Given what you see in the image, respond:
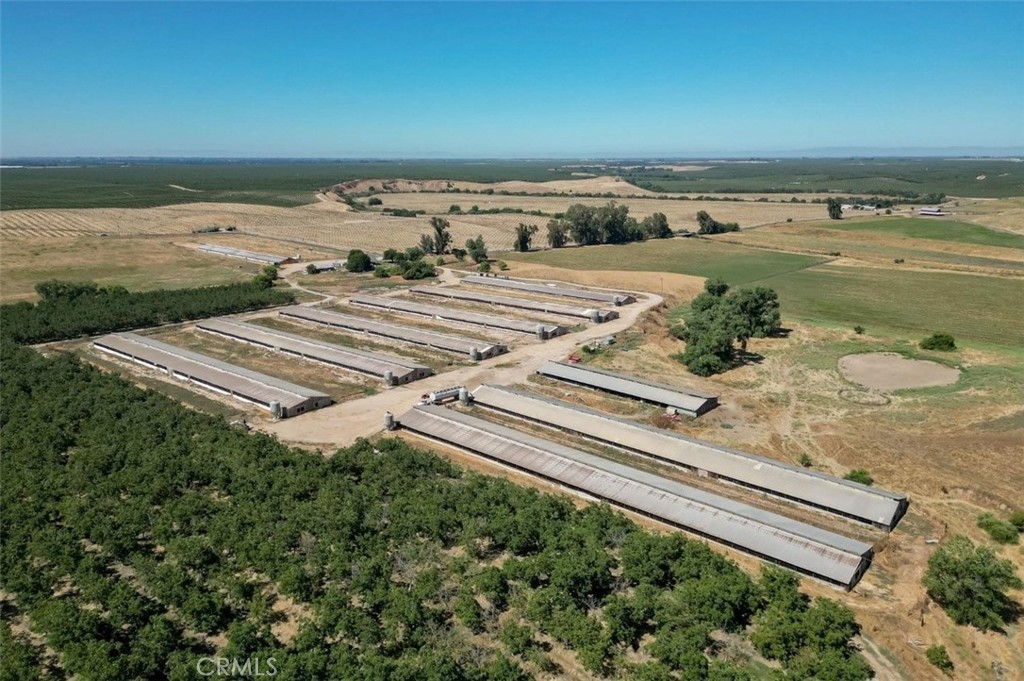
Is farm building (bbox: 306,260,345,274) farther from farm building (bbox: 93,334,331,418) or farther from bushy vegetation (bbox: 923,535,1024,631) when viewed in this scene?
bushy vegetation (bbox: 923,535,1024,631)

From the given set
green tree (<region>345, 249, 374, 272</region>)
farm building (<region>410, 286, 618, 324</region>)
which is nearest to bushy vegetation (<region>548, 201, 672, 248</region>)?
green tree (<region>345, 249, 374, 272</region>)

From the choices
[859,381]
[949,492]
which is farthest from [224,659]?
[859,381]

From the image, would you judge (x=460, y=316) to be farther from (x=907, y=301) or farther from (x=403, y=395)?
(x=907, y=301)

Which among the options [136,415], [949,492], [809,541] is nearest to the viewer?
[809,541]

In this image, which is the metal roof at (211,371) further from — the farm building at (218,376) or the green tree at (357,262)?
the green tree at (357,262)

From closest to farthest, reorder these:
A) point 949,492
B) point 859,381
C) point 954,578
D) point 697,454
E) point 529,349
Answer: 1. point 954,578
2. point 949,492
3. point 697,454
4. point 859,381
5. point 529,349

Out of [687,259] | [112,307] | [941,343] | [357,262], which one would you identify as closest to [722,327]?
[941,343]

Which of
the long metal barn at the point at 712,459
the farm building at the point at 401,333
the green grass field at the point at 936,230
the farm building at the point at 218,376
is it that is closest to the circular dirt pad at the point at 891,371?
the long metal barn at the point at 712,459

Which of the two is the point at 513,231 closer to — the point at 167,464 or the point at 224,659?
the point at 167,464
